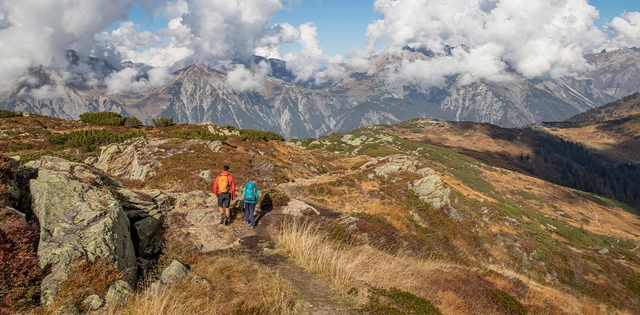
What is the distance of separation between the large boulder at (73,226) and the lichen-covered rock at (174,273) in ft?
2.73

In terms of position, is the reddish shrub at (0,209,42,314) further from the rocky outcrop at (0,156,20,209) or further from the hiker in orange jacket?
the hiker in orange jacket

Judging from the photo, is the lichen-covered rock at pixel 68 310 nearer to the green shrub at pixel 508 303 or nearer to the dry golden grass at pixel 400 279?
the dry golden grass at pixel 400 279

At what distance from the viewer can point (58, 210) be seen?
8883 millimetres

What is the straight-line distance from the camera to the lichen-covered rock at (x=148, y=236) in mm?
11531

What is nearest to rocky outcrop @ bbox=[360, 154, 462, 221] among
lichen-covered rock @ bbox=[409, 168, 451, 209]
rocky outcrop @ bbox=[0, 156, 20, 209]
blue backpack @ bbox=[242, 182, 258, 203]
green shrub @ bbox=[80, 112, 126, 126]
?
lichen-covered rock @ bbox=[409, 168, 451, 209]

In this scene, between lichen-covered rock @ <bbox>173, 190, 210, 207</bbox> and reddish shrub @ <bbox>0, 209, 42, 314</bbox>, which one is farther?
lichen-covered rock @ <bbox>173, 190, 210, 207</bbox>

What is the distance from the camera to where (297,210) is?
19.8 meters

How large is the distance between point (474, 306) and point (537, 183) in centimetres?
14286

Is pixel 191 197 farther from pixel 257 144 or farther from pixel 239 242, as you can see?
pixel 257 144

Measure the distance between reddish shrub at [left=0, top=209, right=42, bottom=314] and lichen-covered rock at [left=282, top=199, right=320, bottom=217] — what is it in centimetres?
1260

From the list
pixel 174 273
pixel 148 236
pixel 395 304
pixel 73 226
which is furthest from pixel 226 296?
pixel 148 236

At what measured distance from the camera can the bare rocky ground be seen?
8562 millimetres

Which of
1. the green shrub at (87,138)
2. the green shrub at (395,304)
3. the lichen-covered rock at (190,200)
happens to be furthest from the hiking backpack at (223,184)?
the green shrub at (87,138)

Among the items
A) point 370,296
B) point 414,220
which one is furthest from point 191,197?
point 414,220
